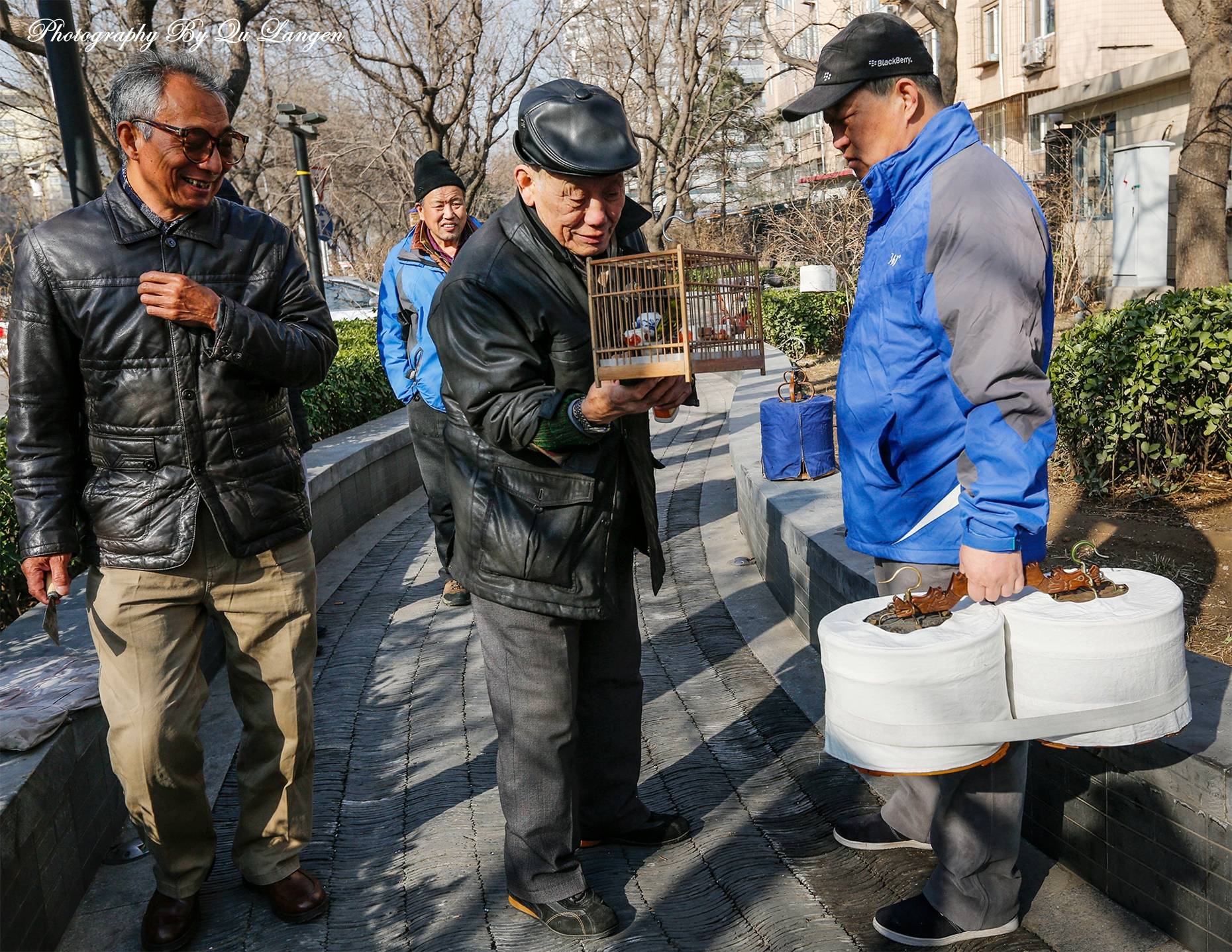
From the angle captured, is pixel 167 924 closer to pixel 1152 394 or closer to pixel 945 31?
pixel 1152 394

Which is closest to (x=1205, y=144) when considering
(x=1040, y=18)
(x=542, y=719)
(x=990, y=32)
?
(x=542, y=719)

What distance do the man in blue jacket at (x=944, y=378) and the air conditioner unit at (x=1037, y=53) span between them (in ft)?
80.8

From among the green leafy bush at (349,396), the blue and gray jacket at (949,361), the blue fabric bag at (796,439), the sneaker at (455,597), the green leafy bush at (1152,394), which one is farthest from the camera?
the green leafy bush at (349,396)

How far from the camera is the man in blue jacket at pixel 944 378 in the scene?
8.02 ft

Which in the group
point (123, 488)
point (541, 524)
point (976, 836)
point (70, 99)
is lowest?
point (976, 836)

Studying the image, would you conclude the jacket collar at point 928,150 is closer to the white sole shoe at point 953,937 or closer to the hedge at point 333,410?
the white sole shoe at point 953,937

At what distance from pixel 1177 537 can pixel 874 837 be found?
2662 millimetres

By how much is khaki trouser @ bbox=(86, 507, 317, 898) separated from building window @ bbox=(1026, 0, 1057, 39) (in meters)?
26.3

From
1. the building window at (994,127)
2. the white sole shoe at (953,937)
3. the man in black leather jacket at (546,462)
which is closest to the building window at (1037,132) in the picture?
the building window at (994,127)

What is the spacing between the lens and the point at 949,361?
2.58 m

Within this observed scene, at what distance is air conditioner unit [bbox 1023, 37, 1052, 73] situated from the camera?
24.3 m

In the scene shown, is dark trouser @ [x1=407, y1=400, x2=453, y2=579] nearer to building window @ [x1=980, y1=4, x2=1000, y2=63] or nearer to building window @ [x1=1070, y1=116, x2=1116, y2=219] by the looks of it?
building window @ [x1=1070, y1=116, x2=1116, y2=219]

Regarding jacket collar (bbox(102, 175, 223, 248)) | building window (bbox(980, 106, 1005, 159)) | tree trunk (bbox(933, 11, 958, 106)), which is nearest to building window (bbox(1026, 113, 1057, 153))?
building window (bbox(980, 106, 1005, 159))

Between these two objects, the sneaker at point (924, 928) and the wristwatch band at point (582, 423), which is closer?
the wristwatch band at point (582, 423)
